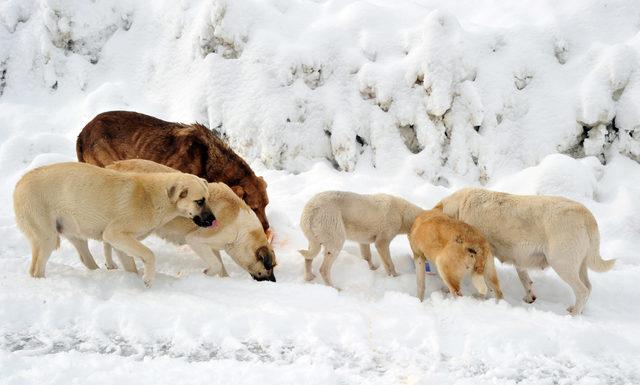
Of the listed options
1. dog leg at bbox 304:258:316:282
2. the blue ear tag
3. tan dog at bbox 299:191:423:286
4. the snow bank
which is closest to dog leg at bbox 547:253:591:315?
the blue ear tag

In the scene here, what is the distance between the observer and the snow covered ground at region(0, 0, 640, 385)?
11.8 ft

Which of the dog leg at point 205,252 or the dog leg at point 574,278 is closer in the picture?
the dog leg at point 574,278

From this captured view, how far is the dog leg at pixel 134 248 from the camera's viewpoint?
483 cm

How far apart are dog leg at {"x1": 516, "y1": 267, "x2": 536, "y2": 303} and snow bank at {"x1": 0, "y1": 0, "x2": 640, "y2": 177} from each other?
3627 millimetres

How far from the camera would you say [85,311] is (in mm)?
3928

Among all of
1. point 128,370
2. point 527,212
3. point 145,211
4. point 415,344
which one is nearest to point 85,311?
point 128,370

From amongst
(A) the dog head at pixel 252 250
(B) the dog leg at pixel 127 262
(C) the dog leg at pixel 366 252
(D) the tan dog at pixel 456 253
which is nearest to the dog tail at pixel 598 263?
(D) the tan dog at pixel 456 253

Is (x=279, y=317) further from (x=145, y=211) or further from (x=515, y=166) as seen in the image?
(x=515, y=166)

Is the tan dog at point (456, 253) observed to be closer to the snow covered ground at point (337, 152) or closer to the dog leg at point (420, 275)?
the dog leg at point (420, 275)

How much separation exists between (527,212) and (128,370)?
4361 mm

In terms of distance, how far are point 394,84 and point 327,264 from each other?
4.97m

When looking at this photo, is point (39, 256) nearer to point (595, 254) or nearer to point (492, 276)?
point (492, 276)

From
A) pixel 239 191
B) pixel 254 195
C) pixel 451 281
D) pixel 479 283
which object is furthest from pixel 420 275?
pixel 239 191

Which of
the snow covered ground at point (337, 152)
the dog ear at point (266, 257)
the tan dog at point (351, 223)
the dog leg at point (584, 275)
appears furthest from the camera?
the tan dog at point (351, 223)
